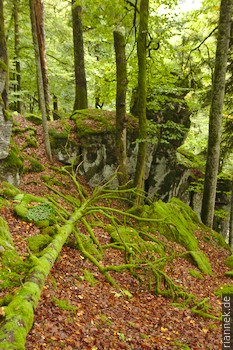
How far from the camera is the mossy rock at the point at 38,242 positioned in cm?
500

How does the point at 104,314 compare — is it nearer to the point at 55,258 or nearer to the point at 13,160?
the point at 55,258

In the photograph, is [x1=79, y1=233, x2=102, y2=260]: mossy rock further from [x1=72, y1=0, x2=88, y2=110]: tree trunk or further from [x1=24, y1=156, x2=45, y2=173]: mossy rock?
[x1=72, y1=0, x2=88, y2=110]: tree trunk

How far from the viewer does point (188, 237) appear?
9836 mm

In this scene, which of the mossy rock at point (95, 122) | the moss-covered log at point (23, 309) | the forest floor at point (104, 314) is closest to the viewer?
the moss-covered log at point (23, 309)

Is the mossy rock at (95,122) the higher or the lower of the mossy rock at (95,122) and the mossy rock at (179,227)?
the higher

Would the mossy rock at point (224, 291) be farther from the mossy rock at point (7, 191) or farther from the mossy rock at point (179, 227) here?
the mossy rock at point (7, 191)

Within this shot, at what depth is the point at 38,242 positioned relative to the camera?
518 cm

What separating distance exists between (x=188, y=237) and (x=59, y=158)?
221 inches

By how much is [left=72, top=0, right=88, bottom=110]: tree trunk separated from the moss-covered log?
9.40 meters

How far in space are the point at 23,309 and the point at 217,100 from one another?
8.46m

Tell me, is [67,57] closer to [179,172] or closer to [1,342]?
[179,172]

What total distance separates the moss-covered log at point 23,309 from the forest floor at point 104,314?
28 centimetres

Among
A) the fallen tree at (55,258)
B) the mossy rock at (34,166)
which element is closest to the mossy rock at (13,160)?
the mossy rock at (34,166)

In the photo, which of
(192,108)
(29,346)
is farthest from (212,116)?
(29,346)
